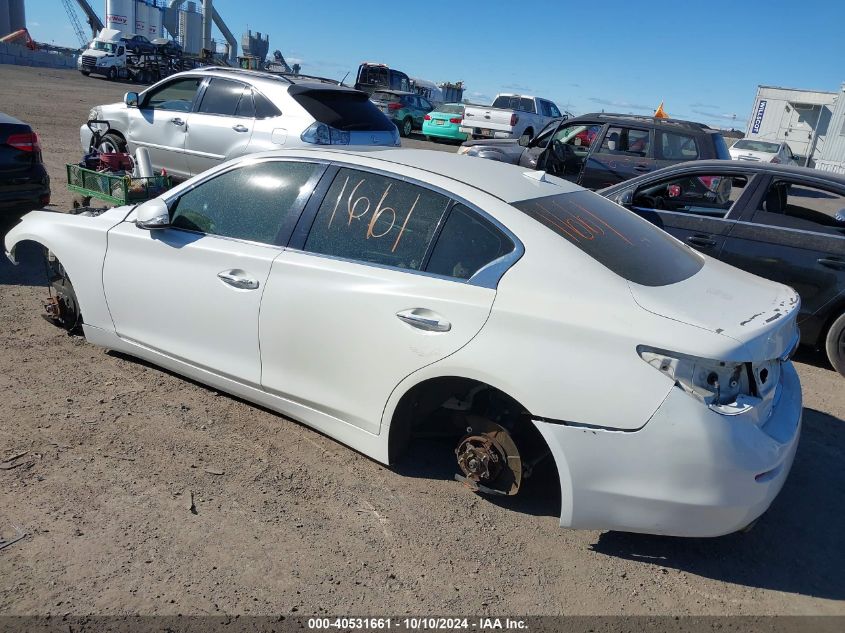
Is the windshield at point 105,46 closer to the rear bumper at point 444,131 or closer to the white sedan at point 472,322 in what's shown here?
the rear bumper at point 444,131

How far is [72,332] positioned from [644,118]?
8.35m

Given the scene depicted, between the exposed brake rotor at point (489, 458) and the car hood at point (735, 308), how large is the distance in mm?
919

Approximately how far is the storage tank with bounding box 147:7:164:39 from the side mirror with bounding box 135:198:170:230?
76.1m

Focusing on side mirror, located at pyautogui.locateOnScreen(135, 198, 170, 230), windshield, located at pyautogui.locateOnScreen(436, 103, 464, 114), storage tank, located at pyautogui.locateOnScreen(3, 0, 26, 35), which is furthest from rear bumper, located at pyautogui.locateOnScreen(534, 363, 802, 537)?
storage tank, located at pyautogui.locateOnScreen(3, 0, 26, 35)

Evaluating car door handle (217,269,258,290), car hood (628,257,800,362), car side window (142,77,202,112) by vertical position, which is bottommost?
car door handle (217,269,258,290)

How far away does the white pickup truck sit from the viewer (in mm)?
21875

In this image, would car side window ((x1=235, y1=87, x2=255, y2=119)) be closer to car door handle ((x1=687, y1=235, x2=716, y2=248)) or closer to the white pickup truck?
car door handle ((x1=687, y1=235, x2=716, y2=248))

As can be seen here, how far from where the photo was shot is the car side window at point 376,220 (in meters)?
3.23

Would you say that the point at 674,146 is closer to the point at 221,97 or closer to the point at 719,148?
the point at 719,148

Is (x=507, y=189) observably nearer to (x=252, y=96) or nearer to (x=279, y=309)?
(x=279, y=309)

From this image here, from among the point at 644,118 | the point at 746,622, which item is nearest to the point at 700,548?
the point at 746,622

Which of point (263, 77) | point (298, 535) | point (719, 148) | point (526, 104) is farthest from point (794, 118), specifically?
point (298, 535)

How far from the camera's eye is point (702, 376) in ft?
8.41

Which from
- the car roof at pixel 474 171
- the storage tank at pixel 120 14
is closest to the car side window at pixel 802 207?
the car roof at pixel 474 171
